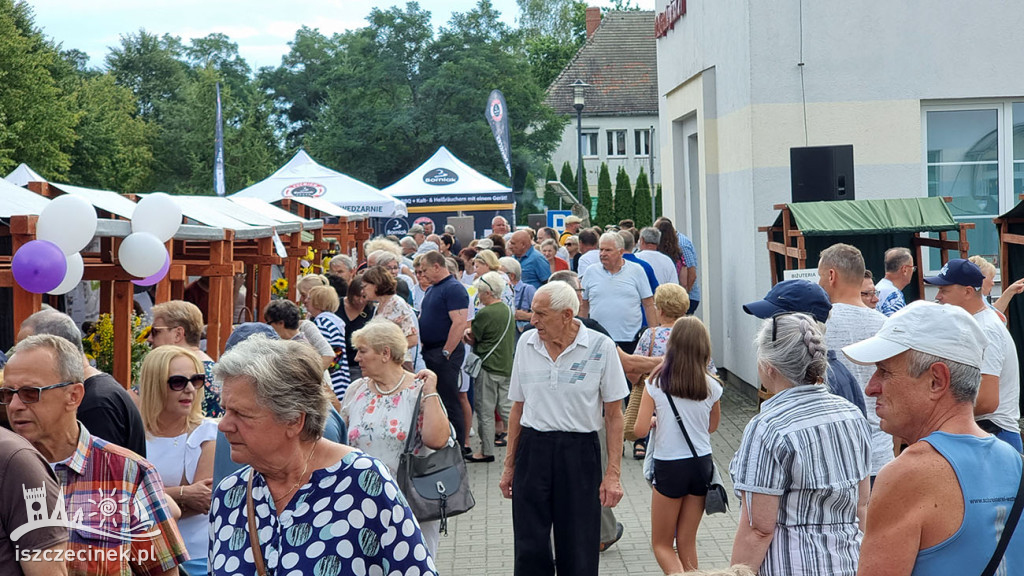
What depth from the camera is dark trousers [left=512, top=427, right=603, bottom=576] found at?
5.91 m

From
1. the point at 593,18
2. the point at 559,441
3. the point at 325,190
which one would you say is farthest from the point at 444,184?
the point at 593,18

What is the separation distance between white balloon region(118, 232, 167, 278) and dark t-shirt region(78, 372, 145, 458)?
299 cm

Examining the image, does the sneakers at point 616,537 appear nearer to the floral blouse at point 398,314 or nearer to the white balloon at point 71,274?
the floral blouse at point 398,314

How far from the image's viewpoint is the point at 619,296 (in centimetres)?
1109

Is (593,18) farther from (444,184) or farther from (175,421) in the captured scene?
(175,421)

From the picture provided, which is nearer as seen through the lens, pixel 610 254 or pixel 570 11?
pixel 610 254

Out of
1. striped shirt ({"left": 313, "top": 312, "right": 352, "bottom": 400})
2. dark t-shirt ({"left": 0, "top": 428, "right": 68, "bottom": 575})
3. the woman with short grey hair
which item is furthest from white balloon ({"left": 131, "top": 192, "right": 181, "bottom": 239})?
the woman with short grey hair

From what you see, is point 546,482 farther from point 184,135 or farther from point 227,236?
point 184,135

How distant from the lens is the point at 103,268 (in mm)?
7797

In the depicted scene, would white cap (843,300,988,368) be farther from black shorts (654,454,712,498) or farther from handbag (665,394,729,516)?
black shorts (654,454,712,498)

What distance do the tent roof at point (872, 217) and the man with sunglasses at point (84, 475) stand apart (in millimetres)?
7161

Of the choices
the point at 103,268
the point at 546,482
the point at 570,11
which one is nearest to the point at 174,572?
the point at 546,482

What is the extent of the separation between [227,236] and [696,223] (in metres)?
9.58

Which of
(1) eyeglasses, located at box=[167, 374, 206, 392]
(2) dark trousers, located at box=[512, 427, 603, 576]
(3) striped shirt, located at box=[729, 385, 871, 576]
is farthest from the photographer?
(2) dark trousers, located at box=[512, 427, 603, 576]
